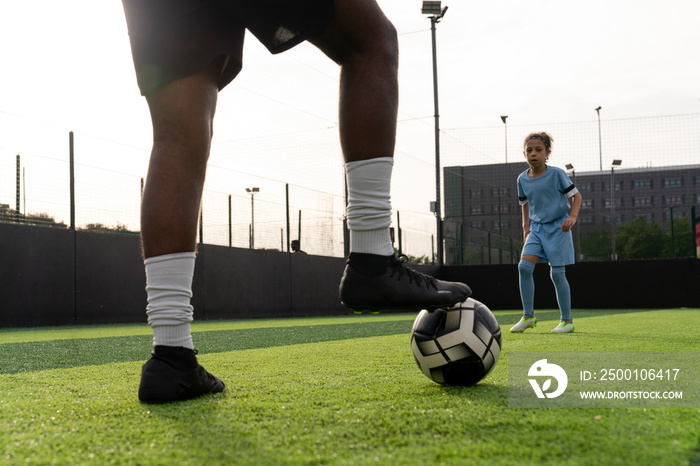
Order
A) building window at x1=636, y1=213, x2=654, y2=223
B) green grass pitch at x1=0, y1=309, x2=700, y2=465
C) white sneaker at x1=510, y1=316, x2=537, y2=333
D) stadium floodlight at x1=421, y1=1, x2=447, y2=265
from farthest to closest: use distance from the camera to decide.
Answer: building window at x1=636, y1=213, x2=654, y2=223
stadium floodlight at x1=421, y1=1, x2=447, y2=265
white sneaker at x1=510, y1=316, x2=537, y2=333
green grass pitch at x1=0, y1=309, x2=700, y2=465

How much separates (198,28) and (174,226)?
1.94 feet

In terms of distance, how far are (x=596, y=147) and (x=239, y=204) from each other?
450 inches

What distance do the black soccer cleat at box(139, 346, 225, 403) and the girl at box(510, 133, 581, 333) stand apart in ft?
14.5

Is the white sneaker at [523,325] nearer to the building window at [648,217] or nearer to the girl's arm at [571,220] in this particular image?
the girl's arm at [571,220]

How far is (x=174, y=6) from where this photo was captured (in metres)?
1.80

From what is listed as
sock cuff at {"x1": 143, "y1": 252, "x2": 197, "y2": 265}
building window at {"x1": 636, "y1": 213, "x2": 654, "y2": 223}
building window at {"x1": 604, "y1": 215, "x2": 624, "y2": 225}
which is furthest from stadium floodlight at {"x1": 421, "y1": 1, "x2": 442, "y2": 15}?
sock cuff at {"x1": 143, "y1": 252, "x2": 197, "y2": 265}

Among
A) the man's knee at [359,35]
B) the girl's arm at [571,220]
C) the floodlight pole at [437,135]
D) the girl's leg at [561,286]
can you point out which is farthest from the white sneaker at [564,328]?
the floodlight pole at [437,135]

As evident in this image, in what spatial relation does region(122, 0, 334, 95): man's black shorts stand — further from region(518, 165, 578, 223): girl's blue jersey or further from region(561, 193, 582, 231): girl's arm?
region(518, 165, 578, 223): girl's blue jersey

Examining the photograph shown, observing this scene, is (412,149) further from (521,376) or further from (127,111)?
(521,376)

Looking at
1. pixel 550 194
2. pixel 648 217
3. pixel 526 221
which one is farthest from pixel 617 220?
pixel 550 194

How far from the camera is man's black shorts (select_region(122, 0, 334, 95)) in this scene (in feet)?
5.76

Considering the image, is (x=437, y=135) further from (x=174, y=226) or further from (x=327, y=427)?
(x=327, y=427)

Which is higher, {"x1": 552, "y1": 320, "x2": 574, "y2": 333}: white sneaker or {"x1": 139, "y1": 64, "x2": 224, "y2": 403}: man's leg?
{"x1": 139, "y1": 64, "x2": 224, "y2": 403}: man's leg

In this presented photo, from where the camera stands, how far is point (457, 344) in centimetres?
203
